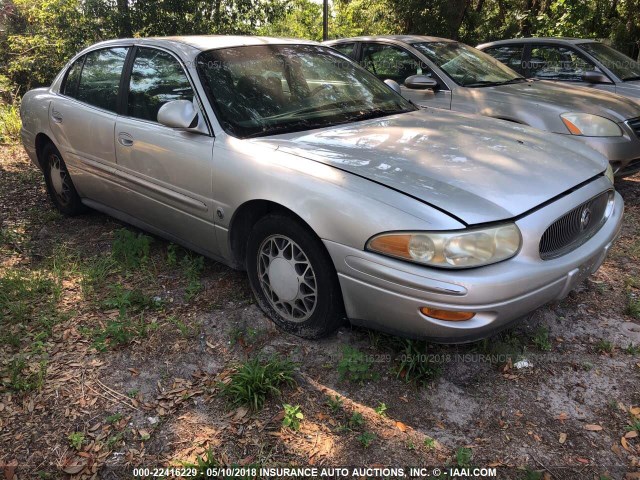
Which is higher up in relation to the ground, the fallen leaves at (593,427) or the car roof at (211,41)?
the car roof at (211,41)

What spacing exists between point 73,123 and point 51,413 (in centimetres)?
248

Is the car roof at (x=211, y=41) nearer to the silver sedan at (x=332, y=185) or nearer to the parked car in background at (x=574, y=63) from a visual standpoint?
the silver sedan at (x=332, y=185)

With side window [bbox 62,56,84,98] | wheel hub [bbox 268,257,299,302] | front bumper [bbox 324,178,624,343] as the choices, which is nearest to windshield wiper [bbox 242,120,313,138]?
wheel hub [bbox 268,257,299,302]

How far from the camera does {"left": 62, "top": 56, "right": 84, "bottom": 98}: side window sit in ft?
14.4

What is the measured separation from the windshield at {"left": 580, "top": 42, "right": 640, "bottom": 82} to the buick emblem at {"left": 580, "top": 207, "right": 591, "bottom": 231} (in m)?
4.60

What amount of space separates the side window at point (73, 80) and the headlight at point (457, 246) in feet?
10.8

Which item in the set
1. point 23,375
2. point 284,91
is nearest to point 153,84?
point 284,91

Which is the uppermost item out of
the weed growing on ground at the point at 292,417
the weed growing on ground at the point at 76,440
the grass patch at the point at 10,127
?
the weed growing on ground at the point at 292,417

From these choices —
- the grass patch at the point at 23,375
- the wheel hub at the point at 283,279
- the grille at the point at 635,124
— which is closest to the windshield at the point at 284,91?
the wheel hub at the point at 283,279

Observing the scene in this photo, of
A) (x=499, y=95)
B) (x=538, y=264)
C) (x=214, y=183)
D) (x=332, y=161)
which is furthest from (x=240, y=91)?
(x=499, y=95)

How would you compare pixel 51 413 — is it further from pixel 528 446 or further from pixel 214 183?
pixel 528 446

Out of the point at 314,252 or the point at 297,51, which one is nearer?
the point at 314,252

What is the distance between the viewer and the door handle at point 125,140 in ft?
11.9

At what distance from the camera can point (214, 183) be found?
10.1 feet
